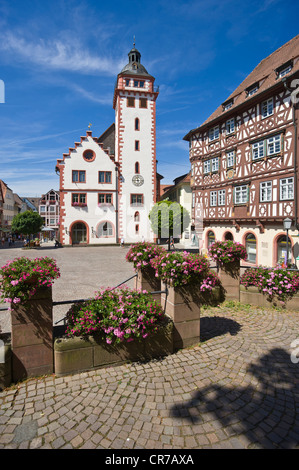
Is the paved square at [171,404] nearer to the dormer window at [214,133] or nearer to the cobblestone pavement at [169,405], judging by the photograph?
the cobblestone pavement at [169,405]

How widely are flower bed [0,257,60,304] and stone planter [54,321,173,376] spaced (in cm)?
100

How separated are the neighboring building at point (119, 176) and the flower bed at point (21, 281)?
30.0 metres

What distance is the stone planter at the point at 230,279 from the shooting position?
8172mm

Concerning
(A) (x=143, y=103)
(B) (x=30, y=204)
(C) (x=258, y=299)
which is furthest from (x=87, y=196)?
(B) (x=30, y=204)

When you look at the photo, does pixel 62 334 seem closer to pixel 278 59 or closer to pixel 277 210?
pixel 277 210

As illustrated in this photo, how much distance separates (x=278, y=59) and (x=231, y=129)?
19.9ft

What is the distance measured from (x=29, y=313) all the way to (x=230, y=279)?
6403mm

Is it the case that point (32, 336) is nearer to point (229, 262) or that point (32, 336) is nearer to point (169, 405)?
point (169, 405)

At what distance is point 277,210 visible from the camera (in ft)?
53.8

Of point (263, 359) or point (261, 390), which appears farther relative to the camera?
point (263, 359)

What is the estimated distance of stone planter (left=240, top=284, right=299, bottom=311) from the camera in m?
7.66

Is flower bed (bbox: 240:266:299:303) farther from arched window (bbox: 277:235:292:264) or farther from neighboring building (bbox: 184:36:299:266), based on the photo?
arched window (bbox: 277:235:292:264)

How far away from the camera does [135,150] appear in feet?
115
